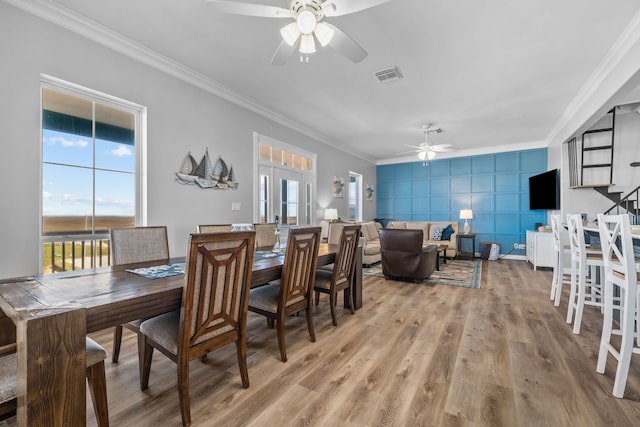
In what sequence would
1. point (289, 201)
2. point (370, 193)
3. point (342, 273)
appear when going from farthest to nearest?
point (370, 193), point (289, 201), point (342, 273)

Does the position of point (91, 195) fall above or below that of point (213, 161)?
below

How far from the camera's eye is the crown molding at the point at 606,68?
252cm

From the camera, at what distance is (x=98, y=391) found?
4.21ft

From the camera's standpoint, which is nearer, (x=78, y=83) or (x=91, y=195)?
(x=78, y=83)

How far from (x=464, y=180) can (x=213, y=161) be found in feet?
20.9

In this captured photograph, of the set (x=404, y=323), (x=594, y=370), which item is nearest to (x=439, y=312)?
(x=404, y=323)

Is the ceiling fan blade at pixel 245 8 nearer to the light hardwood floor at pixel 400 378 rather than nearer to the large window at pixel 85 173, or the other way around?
the large window at pixel 85 173

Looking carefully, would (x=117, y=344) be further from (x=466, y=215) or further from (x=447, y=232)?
(x=466, y=215)

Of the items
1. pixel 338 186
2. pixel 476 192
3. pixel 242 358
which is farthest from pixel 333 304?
pixel 476 192

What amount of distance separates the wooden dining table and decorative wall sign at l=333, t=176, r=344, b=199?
17.0ft

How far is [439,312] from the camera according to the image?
3080 millimetres

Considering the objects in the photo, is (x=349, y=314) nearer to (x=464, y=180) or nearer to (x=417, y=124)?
(x=417, y=124)

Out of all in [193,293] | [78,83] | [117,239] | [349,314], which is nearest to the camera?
[193,293]

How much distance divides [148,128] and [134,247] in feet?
4.85
